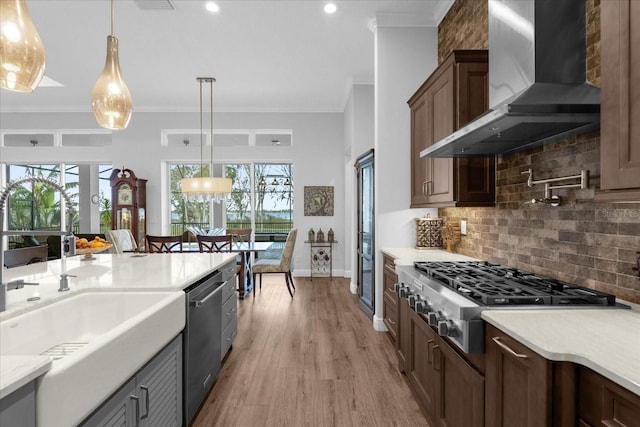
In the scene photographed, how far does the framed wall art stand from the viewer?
6.48 metres

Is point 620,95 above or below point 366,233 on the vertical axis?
above

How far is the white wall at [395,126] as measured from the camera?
11.8 feet

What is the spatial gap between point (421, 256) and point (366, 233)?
1382 mm

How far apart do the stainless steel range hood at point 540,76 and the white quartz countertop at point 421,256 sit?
1111 mm

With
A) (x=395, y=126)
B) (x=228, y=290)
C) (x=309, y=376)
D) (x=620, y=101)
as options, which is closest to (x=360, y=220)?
(x=395, y=126)

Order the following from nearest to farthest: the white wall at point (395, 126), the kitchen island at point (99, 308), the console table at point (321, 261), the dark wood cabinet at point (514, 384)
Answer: the kitchen island at point (99, 308)
the dark wood cabinet at point (514, 384)
the white wall at point (395, 126)
the console table at point (321, 261)

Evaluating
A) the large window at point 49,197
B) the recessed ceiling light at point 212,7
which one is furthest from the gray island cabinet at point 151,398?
the large window at point 49,197

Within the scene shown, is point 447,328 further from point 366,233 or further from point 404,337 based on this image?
point 366,233

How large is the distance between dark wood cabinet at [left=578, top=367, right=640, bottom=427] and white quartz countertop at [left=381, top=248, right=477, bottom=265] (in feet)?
5.24

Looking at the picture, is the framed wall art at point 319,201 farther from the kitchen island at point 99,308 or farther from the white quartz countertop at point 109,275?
the kitchen island at point 99,308

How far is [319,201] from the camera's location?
6473 mm

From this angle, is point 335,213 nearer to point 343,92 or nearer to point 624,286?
point 343,92

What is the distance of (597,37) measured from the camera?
1.55 m

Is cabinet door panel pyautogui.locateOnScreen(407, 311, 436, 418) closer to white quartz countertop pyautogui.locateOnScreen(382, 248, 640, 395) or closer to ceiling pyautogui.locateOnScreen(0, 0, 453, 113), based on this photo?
white quartz countertop pyautogui.locateOnScreen(382, 248, 640, 395)
